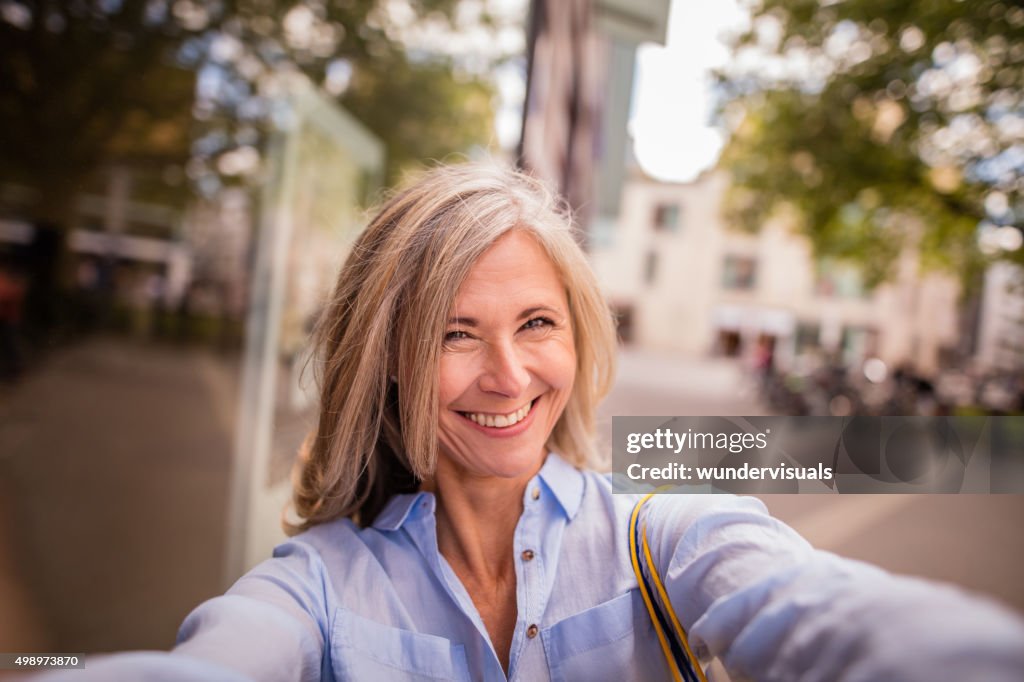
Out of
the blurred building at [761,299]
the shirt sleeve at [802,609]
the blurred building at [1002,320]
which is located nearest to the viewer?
the shirt sleeve at [802,609]

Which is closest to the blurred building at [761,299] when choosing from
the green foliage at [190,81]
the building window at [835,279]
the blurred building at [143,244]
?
the building window at [835,279]

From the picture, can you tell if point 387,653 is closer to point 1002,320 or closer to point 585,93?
point 1002,320

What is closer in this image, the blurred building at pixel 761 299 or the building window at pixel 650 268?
Answer: the blurred building at pixel 761 299

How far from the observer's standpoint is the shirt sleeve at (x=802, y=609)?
0.50 m

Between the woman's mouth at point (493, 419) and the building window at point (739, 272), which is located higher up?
the building window at point (739, 272)

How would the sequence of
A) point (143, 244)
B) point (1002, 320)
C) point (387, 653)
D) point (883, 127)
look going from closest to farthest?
point (387, 653) < point (1002, 320) < point (883, 127) < point (143, 244)

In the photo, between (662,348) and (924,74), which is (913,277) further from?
(662,348)

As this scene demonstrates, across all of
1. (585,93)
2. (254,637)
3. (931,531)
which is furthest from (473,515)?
(585,93)

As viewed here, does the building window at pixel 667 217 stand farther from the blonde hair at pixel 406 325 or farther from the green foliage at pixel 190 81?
the green foliage at pixel 190 81

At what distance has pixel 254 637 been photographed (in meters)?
0.80

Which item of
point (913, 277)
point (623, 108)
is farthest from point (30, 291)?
point (913, 277)

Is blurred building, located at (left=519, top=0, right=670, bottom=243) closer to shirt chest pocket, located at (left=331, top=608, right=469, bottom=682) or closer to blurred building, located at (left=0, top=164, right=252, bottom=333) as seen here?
shirt chest pocket, located at (left=331, top=608, right=469, bottom=682)

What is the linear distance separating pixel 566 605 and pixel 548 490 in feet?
0.62

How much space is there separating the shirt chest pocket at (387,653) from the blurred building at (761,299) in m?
0.97
